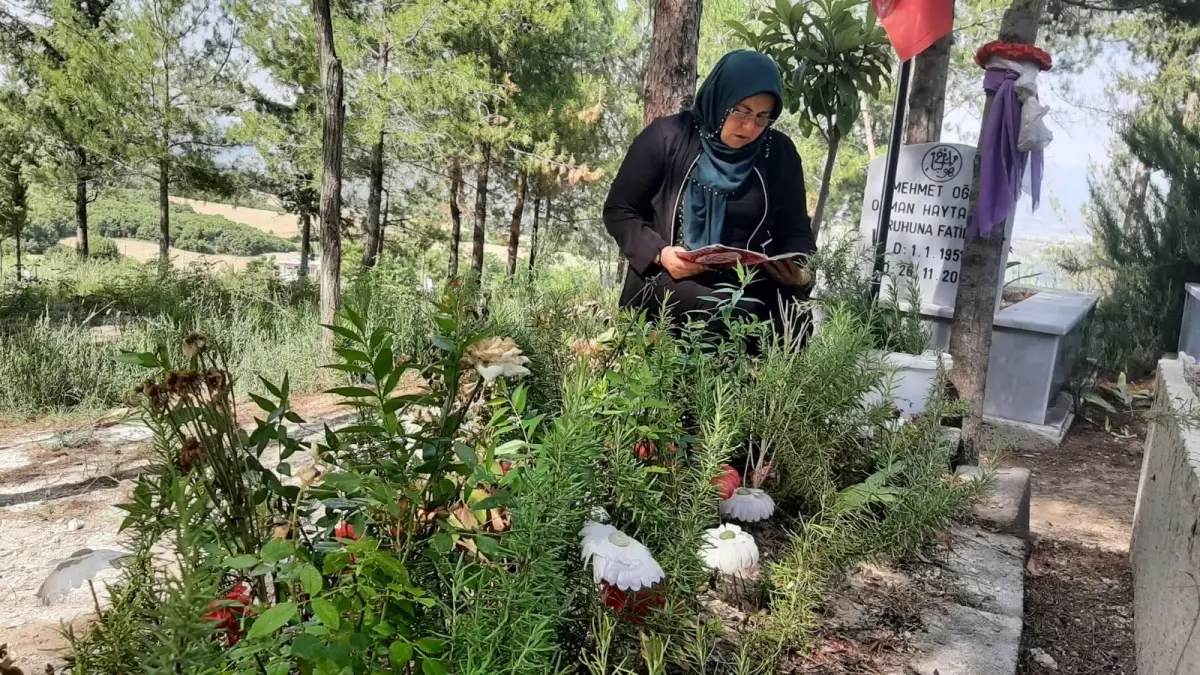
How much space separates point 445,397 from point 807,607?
0.80 metres

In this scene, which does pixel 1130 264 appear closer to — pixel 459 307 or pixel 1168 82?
pixel 1168 82

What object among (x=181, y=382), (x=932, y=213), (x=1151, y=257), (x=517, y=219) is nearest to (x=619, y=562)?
(x=181, y=382)

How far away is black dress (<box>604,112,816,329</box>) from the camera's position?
98.0 inches

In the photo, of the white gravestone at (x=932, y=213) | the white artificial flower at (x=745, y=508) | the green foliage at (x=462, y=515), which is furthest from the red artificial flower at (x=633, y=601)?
the white gravestone at (x=932, y=213)

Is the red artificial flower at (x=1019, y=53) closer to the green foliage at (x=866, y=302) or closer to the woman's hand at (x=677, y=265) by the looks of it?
the green foliage at (x=866, y=302)

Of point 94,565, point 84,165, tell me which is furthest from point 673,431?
point 84,165

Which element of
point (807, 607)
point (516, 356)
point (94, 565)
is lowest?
point (807, 607)

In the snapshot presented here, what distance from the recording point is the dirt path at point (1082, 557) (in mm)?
2158

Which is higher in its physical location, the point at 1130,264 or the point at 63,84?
the point at 63,84

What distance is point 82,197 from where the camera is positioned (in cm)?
1168

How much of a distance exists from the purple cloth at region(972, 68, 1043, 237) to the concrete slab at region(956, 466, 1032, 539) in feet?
6.06

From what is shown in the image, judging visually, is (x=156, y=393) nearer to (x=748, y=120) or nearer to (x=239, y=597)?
(x=239, y=597)

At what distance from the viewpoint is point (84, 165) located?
10875 mm

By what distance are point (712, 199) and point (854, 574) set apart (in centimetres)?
123
